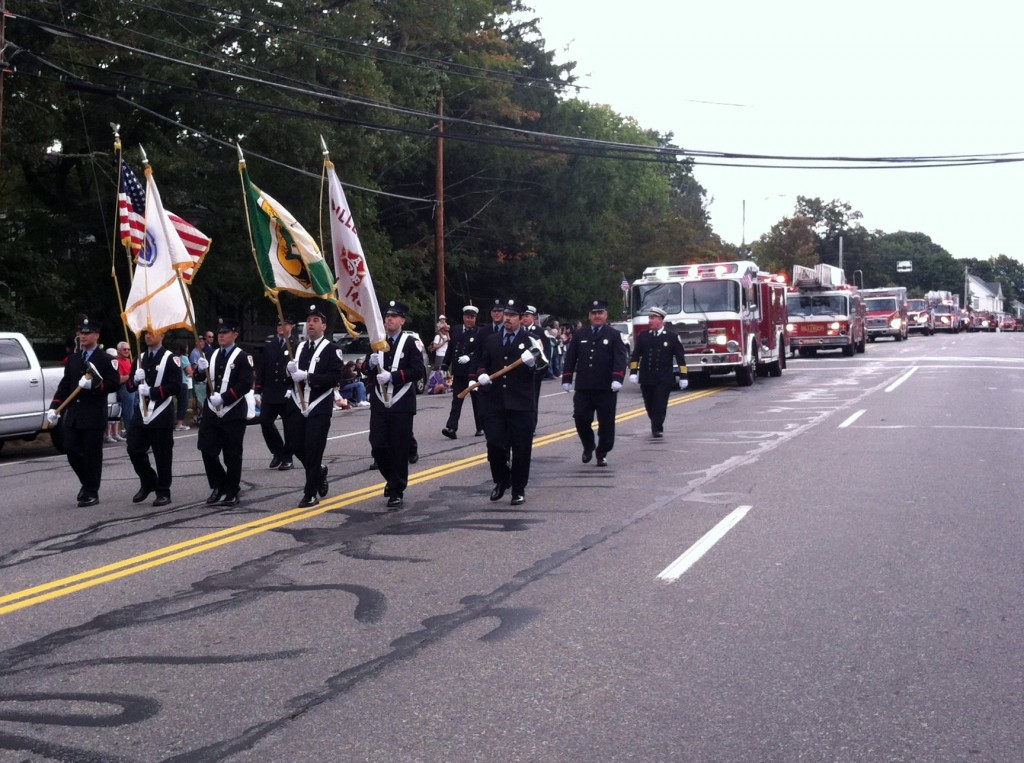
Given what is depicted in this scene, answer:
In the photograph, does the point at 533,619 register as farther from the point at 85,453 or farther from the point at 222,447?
the point at 85,453

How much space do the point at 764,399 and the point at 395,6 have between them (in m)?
18.4

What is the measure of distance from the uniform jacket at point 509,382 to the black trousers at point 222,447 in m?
2.29

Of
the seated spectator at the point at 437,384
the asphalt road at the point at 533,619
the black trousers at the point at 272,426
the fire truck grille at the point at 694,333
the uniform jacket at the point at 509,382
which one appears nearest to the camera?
the asphalt road at the point at 533,619

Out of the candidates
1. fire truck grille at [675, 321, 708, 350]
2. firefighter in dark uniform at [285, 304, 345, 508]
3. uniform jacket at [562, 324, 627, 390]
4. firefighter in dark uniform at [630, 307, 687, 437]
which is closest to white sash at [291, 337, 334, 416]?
firefighter in dark uniform at [285, 304, 345, 508]

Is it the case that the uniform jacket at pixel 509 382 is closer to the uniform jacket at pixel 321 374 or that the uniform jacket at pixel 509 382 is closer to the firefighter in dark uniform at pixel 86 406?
the uniform jacket at pixel 321 374

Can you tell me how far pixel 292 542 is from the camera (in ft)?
30.6

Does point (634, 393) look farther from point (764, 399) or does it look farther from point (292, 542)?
point (292, 542)

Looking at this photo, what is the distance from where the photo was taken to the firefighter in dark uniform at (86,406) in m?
11.6

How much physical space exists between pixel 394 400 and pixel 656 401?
22.9 feet

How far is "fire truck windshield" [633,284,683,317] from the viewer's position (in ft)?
90.3

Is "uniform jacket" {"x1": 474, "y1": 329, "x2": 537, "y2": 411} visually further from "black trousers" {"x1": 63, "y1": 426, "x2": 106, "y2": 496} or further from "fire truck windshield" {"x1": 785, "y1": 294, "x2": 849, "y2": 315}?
"fire truck windshield" {"x1": 785, "y1": 294, "x2": 849, "y2": 315}

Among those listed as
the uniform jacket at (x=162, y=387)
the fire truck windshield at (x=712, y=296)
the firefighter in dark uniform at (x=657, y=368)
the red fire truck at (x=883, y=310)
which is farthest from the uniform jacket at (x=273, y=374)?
the red fire truck at (x=883, y=310)

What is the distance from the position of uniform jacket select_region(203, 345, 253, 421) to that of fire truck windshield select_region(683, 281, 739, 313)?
56.4 ft

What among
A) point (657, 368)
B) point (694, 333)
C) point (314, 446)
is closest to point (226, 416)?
point (314, 446)
